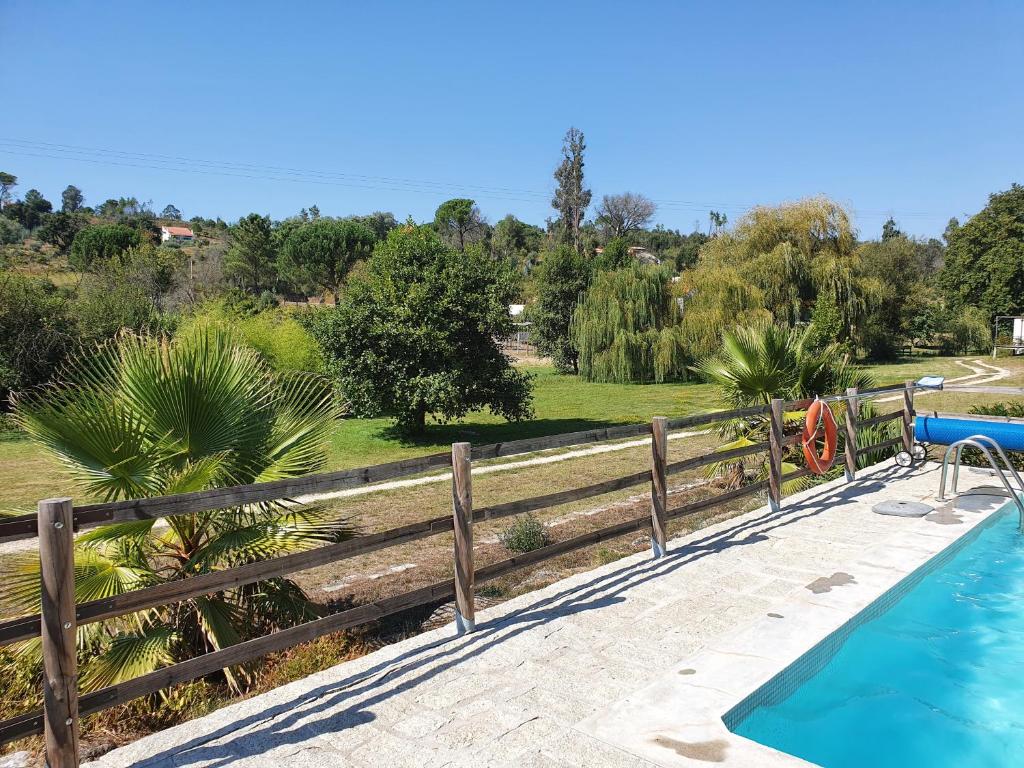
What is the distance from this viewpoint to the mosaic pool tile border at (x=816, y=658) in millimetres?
3549

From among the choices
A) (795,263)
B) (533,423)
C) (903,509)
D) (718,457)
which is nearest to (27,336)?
(533,423)

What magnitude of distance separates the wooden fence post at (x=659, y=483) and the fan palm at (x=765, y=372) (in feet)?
11.9

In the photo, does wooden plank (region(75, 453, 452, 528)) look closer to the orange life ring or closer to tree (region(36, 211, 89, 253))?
the orange life ring

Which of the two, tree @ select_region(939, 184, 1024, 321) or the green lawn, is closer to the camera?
the green lawn

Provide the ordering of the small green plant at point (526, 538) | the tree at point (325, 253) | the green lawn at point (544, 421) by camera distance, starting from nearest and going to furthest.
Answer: the small green plant at point (526, 538), the green lawn at point (544, 421), the tree at point (325, 253)

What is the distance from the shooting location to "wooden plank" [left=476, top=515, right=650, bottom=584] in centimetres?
464

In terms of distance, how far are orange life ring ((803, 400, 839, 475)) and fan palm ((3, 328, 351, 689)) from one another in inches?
202

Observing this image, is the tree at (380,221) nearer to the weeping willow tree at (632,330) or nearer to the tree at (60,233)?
the tree at (60,233)

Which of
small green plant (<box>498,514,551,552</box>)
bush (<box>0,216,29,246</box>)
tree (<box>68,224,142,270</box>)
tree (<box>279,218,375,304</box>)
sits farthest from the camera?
bush (<box>0,216,29,246</box>)

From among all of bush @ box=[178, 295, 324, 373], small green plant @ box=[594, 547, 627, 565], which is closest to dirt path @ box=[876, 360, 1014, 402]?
bush @ box=[178, 295, 324, 373]

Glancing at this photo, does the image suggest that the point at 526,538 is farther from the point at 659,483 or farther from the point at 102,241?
the point at 102,241

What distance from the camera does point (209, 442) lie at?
4480mm

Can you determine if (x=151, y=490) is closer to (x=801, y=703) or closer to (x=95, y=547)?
(x=95, y=547)

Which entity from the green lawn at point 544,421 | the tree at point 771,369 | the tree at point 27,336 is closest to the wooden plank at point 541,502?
the tree at point 771,369
